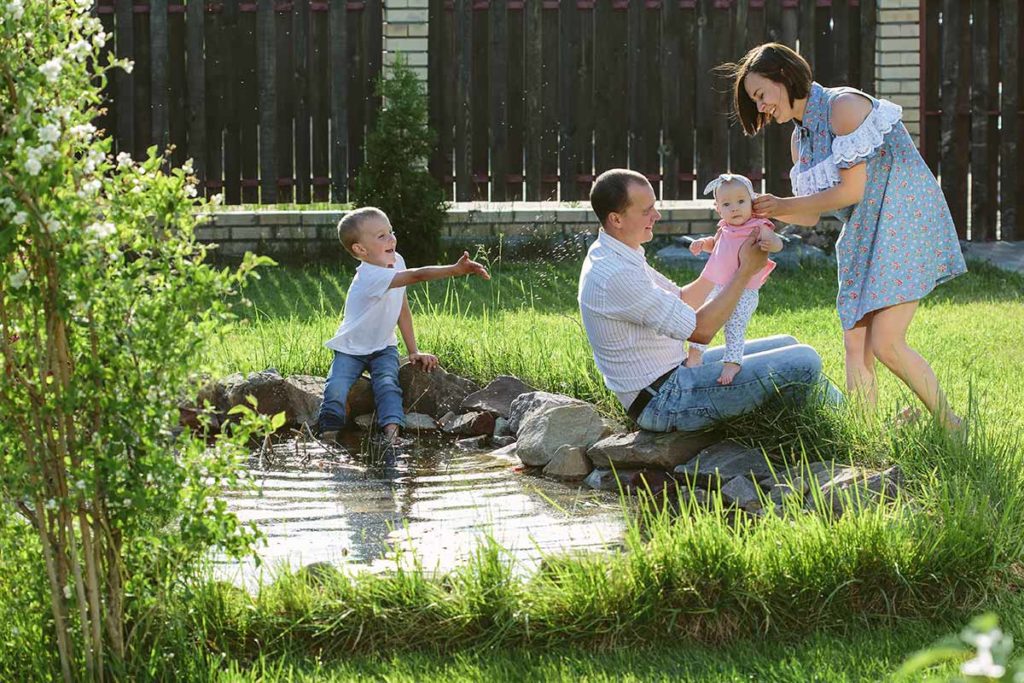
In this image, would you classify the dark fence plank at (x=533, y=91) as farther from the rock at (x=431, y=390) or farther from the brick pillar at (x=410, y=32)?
the rock at (x=431, y=390)

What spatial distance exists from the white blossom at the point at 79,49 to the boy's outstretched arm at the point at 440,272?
245 cm

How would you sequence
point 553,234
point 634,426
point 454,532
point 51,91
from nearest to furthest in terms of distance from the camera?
point 51,91 → point 454,532 → point 634,426 → point 553,234

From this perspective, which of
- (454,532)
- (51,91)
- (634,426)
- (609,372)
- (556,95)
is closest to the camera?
(51,91)

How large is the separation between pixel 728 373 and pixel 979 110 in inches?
305

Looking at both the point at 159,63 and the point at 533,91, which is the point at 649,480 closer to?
the point at 533,91

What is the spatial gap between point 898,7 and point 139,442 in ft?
34.3

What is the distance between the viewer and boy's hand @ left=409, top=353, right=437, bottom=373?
20.6 ft

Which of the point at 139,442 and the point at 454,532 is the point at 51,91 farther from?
the point at 454,532

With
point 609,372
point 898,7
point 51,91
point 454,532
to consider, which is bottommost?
point 454,532

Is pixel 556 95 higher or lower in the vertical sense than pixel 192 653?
higher

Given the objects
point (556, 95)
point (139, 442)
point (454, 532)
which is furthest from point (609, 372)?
point (556, 95)

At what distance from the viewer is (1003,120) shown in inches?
452

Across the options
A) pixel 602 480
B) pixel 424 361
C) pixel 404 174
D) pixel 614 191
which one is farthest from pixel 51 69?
pixel 404 174

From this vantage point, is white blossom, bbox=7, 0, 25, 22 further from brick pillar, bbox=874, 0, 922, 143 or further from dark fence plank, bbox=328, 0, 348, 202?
brick pillar, bbox=874, 0, 922, 143
